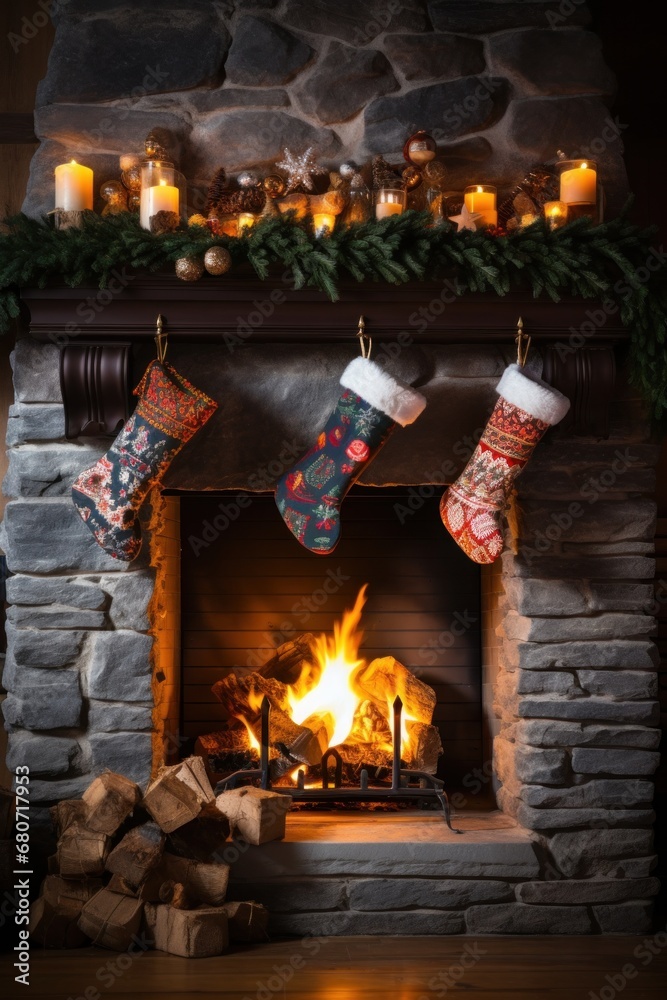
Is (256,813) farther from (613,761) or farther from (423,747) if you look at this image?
(613,761)

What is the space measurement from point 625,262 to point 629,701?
1.19 m

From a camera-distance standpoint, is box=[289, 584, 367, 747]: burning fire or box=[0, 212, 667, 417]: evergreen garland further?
box=[289, 584, 367, 747]: burning fire

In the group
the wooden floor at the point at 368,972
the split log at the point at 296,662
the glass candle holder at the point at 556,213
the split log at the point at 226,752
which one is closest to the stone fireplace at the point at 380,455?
the wooden floor at the point at 368,972

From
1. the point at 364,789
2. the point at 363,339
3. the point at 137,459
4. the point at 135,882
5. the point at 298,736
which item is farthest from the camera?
the point at 298,736

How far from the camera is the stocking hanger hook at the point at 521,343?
2.44 meters

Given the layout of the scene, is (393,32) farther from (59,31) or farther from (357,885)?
(357,885)

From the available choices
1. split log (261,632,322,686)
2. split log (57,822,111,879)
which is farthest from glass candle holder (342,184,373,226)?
split log (57,822,111,879)

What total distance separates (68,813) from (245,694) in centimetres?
75

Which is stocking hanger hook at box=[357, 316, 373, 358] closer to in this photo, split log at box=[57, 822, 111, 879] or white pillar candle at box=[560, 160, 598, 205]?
white pillar candle at box=[560, 160, 598, 205]

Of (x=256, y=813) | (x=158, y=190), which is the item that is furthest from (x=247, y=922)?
(x=158, y=190)

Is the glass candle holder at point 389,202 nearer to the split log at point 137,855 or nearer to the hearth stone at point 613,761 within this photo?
the hearth stone at point 613,761

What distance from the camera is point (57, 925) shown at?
7.25 ft

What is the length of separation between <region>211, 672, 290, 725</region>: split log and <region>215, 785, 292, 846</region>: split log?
16.9 inches

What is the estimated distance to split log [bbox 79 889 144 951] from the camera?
2.18 m
